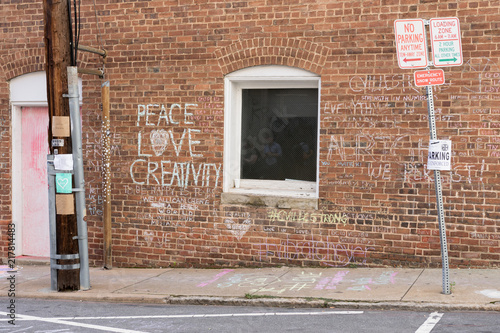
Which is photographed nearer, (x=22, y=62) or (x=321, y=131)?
(x=321, y=131)

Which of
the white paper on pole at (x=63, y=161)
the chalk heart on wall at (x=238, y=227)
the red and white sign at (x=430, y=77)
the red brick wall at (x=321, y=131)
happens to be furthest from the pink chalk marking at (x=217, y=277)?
the red and white sign at (x=430, y=77)

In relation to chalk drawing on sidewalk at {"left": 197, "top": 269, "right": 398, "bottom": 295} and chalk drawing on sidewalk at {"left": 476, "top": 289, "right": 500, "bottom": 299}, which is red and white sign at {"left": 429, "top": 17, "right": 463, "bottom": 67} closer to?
chalk drawing on sidewalk at {"left": 476, "top": 289, "right": 500, "bottom": 299}

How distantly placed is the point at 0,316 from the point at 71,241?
4.79 ft

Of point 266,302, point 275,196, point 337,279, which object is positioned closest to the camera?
point 266,302

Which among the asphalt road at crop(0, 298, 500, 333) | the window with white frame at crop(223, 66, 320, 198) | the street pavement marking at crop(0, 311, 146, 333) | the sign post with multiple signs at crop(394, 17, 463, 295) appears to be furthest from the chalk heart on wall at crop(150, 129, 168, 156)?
the sign post with multiple signs at crop(394, 17, 463, 295)

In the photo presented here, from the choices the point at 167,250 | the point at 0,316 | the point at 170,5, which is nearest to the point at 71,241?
the point at 0,316

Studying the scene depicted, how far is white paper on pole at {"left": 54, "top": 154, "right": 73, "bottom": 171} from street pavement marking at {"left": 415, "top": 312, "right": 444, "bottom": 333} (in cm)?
498

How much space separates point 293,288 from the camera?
26.7ft

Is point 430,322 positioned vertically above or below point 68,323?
above

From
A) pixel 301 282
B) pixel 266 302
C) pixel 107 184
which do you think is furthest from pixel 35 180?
pixel 266 302

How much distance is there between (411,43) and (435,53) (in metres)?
0.30

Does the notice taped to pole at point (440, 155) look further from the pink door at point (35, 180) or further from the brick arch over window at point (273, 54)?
the pink door at point (35, 180)

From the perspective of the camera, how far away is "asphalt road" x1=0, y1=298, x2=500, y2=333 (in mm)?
6379

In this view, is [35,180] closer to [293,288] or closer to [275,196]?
[275,196]
